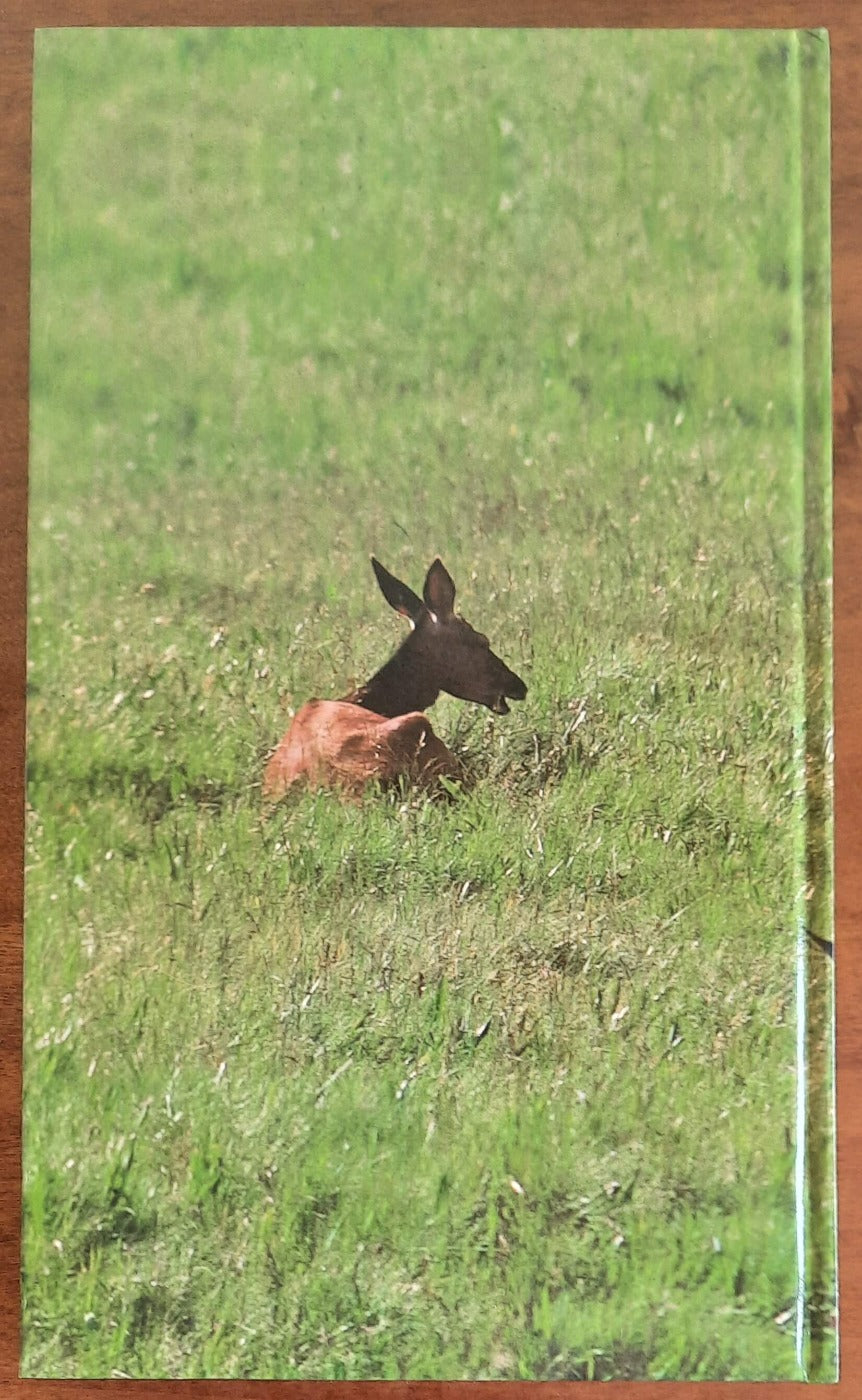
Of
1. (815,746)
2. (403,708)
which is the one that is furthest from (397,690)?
(815,746)

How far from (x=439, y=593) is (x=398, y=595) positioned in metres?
0.04

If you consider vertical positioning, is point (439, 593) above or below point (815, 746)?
above

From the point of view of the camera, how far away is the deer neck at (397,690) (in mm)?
951

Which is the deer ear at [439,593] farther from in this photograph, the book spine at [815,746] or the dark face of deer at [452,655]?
the book spine at [815,746]

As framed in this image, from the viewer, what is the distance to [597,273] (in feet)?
3.17

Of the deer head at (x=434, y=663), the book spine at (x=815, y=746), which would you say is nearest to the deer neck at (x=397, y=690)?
the deer head at (x=434, y=663)

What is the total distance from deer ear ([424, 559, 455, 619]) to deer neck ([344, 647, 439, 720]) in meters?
0.05

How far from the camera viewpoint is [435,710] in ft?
3.11

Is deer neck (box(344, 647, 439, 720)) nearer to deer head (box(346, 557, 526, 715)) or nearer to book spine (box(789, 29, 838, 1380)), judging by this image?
deer head (box(346, 557, 526, 715))

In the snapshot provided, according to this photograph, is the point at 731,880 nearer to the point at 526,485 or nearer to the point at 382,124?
the point at 526,485

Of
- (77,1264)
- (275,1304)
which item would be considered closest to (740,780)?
(275,1304)

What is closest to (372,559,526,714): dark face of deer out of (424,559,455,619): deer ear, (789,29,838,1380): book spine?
(424,559,455,619): deer ear

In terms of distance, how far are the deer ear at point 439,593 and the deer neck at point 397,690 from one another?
0.17 ft

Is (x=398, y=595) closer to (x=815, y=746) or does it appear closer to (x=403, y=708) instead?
(x=403, y=708)
